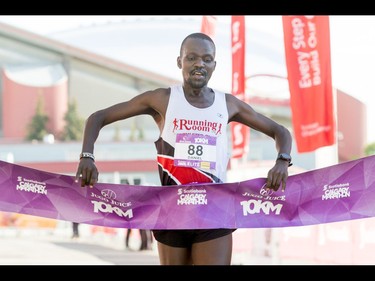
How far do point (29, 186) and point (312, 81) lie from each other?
1029 cm

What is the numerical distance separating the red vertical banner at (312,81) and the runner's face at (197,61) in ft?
33.0

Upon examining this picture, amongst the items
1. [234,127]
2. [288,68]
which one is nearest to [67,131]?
[234,127]

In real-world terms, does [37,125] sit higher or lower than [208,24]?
higher

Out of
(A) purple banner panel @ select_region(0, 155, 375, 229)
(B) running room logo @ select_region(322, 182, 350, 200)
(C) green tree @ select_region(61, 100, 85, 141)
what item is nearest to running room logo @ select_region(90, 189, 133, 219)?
(A) purple banner panel @ select_region(0, 155, 375, 229)

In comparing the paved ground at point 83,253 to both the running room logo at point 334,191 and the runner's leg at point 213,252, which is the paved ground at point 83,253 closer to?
the running room logo at point 334,191

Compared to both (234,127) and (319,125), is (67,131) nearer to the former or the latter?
(234,127)

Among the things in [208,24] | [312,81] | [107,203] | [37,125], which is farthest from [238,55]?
[37,125]

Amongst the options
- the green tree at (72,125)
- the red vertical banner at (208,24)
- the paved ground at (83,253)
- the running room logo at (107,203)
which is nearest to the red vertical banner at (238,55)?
the red vertical banner at (208,24)

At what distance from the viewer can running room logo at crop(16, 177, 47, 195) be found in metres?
5.33

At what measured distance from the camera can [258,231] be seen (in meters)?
16.9

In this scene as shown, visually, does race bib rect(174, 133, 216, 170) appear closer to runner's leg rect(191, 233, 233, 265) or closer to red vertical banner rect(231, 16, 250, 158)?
runner's leg rect(191, 233, 233, 265)

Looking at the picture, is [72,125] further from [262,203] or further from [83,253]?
[262,203]

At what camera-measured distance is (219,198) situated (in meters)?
5.29

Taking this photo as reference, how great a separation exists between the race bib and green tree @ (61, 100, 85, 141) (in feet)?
218
